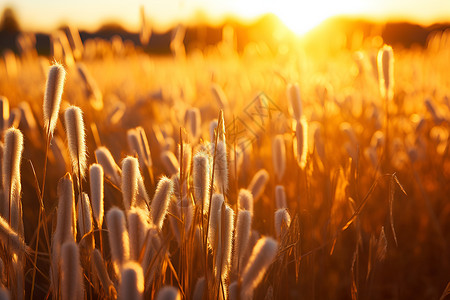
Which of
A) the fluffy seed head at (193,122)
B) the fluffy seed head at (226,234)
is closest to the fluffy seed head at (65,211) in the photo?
the fluffy seed head at (226,234)

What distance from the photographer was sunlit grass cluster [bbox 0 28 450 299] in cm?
70

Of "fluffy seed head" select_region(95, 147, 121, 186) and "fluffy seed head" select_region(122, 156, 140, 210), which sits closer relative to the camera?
"fluffy seed head" select_region(122, 156, 140, 210)

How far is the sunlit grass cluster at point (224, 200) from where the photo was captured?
2.28 ft

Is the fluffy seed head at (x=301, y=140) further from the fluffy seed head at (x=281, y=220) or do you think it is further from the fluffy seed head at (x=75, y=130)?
the fluffy seed head at (x=75, y=130)

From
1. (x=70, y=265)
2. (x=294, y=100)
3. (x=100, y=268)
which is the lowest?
(x=100, y=268)

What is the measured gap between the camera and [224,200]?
754 millimetres

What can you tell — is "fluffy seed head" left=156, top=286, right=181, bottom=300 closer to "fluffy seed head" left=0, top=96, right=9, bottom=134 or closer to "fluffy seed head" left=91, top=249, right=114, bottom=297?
"fluffy seed head" left=91, top=249, right=114, bottom=297

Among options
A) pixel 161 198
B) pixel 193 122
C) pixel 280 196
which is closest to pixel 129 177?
pixel 161 198

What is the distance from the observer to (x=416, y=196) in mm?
1947

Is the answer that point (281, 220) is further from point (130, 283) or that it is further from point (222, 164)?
point (130, 283)

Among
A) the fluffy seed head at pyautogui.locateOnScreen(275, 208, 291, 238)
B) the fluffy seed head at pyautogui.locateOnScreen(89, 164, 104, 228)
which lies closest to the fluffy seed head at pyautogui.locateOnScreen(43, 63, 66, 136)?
the fluffy seed head at pyautogui.locateOnScreen(89, 164, 104, 228)

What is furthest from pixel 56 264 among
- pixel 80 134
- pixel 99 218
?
pixel 80 134

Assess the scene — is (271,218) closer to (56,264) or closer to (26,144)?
(56,264)

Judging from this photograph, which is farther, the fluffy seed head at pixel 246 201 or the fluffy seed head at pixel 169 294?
the fluffy seed head at pixel 246 201
